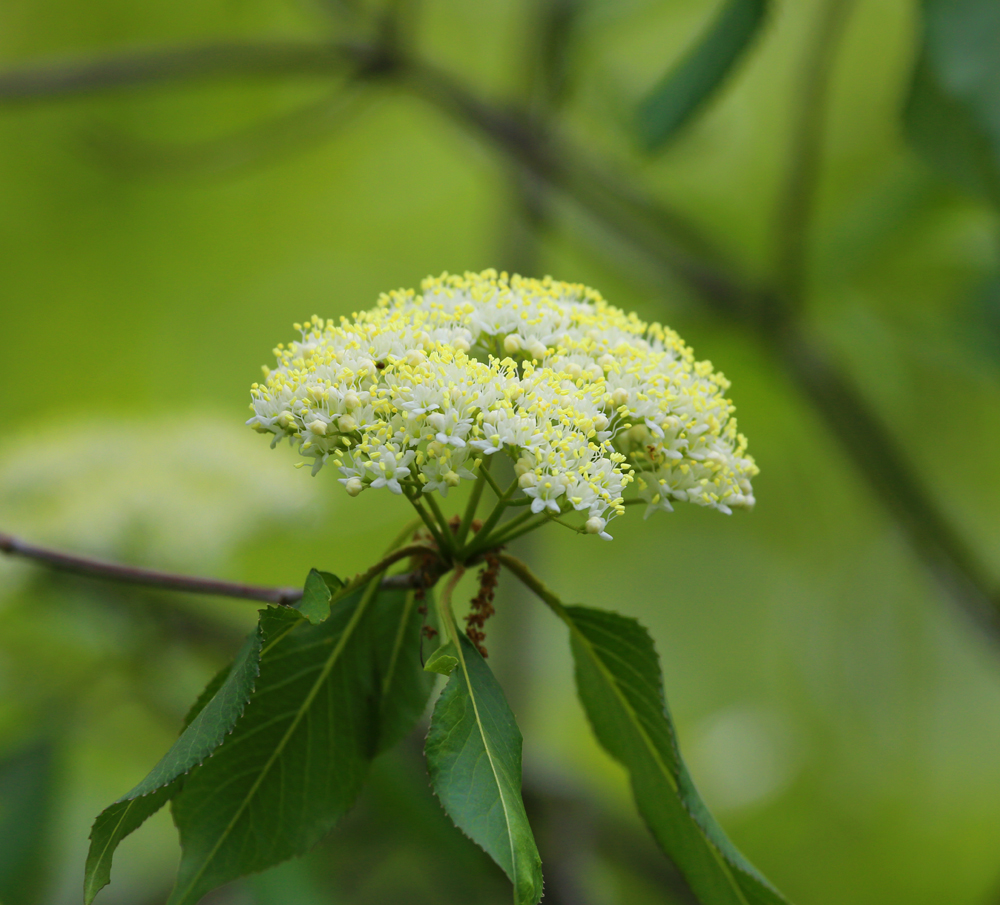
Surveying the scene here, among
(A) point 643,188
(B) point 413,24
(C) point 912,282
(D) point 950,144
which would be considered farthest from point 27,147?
(D) point 950,144

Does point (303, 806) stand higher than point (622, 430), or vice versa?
point (622, 430)

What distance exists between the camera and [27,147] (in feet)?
12.8

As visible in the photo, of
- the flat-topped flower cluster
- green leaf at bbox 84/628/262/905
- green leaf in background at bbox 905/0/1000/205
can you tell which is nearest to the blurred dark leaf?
green leaf in background at bbox 905/0/1000/205

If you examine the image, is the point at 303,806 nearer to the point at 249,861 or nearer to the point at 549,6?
the point at 249,861

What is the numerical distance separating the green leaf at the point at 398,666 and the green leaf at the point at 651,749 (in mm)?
172

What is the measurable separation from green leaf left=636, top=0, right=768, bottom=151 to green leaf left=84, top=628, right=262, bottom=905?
3.32 ft

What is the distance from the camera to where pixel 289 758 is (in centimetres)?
90

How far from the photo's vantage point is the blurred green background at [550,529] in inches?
86.3

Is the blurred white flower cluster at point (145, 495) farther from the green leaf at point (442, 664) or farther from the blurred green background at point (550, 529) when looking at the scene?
the green leaf at point (442, 664)

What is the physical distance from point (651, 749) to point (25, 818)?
1569 millimetres

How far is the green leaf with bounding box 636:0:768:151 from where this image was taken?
4.16 feet

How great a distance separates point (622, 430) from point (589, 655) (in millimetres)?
240

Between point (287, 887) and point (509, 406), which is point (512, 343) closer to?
point (509, 406)

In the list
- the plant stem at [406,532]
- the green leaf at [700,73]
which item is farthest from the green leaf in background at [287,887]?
the green leaf at [700,73]
